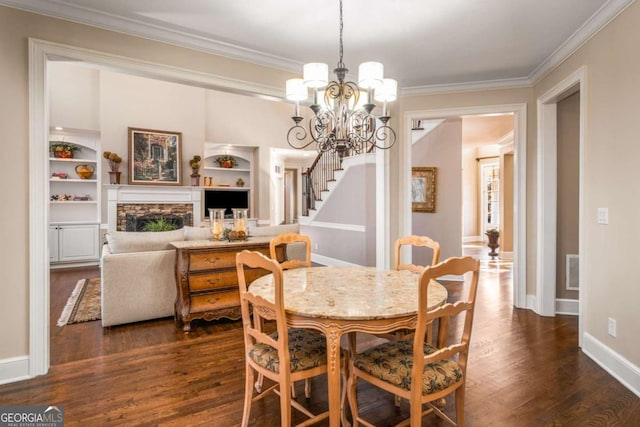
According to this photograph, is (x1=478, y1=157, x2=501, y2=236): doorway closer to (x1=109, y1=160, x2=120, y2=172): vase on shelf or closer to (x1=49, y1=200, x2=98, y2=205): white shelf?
(x1=109, y1=160, x2=120, y2=172): vase on shelf

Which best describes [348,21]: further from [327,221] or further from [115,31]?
[327,221]

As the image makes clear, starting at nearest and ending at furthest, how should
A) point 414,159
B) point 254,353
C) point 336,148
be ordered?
point 254,353
point 336,148
point 414,159

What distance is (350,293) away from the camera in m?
1.97

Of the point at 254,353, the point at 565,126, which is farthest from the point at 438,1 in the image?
the point at 254,353

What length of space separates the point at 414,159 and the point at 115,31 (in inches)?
180

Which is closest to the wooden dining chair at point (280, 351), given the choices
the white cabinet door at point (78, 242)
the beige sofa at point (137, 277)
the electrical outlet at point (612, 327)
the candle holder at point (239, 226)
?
the candle holder at point (239, 226)

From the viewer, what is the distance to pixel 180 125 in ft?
25.5

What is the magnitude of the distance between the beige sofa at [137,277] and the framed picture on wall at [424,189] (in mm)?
3863

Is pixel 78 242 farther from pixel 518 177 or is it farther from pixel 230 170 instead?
pixel 518 177

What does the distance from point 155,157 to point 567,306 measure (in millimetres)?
7417

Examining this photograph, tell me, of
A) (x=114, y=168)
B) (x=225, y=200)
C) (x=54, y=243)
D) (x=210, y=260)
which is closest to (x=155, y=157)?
(x=114, y=168)

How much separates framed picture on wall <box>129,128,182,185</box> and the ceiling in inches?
186

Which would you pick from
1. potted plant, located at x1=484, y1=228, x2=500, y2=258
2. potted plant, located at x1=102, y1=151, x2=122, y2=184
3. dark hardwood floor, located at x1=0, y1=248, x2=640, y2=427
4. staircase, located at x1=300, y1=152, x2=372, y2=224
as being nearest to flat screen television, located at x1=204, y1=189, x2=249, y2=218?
staircase, located at x1=300, y1=152, x2=372, y2=224

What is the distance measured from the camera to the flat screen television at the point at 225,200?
340 inches
